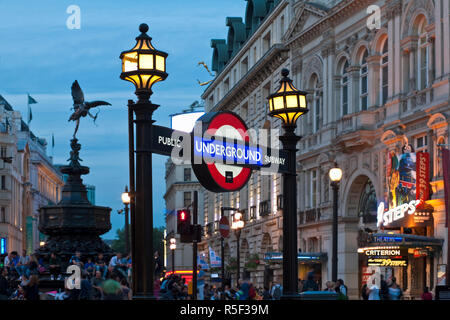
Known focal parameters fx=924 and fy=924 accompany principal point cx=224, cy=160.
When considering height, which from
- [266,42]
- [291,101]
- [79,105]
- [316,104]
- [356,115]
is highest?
[266,42]

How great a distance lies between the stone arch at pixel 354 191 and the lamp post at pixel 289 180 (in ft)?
103

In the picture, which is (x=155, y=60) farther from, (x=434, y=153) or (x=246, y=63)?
(x=246, y=63)

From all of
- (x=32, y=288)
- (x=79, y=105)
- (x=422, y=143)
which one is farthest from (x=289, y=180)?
(x=422, y=143)

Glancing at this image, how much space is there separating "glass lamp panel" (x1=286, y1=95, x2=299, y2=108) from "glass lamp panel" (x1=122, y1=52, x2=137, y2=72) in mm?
3554

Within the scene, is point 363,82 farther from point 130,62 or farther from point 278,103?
point 130,62

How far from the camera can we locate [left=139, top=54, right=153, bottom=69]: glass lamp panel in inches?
436

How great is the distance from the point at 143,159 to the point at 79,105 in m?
11.9

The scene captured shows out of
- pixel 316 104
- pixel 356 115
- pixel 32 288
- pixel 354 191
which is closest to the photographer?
pixel 32 288

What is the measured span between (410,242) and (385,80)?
34.4 ft

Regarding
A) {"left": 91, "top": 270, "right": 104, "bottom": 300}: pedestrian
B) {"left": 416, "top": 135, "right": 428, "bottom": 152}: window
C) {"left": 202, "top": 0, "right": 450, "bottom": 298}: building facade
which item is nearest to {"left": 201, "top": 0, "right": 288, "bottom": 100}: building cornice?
{"left": 202, "top": 0, "right": 450, "bottom": 298}: building facade

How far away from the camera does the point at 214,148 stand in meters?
11.5

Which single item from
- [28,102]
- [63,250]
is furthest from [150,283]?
[28,102]

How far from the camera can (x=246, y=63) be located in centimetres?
7594

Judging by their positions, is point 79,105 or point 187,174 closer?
point 79,105
